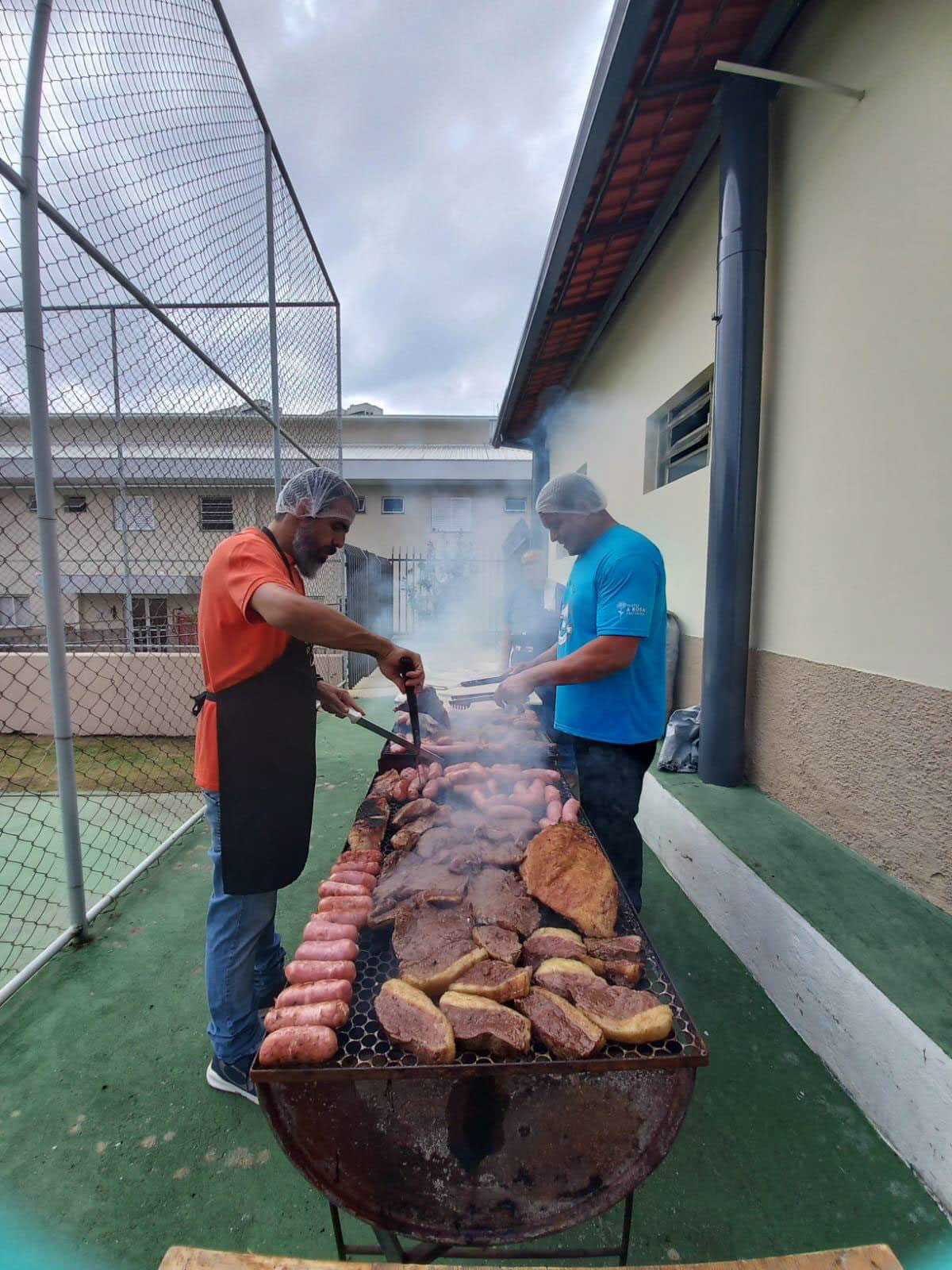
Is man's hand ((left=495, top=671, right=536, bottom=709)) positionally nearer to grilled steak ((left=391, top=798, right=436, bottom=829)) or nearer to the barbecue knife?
the barbecue knife

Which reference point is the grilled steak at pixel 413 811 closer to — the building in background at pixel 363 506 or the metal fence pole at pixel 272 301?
the metal fence pole at pixel 272 301

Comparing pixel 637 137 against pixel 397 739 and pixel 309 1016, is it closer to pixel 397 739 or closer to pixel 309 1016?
pixel 397 739

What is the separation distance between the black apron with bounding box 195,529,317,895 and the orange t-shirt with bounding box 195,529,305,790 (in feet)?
0.14

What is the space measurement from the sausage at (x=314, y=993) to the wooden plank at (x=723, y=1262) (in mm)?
455

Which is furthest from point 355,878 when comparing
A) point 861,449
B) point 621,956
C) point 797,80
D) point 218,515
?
point 218,515

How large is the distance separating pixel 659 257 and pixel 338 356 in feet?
13.6

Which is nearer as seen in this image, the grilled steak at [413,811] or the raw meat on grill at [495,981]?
the raw meat on grill at [495,981]

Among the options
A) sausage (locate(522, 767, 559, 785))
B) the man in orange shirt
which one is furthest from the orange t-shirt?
sausage (locate(522, 767, 559, 785))

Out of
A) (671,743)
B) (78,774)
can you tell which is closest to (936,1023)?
(671,743)

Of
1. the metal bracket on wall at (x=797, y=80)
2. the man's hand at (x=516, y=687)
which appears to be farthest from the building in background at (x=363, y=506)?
the man's hand at (x=516, y=687)

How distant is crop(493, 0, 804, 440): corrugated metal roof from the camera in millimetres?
2896

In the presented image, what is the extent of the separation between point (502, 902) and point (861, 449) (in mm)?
2561

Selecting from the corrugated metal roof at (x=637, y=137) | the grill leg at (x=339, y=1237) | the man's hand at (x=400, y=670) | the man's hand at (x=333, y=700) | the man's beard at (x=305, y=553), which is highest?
the corrugated metal roof at (x=637, y=137)

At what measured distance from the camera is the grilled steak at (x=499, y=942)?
161cm
